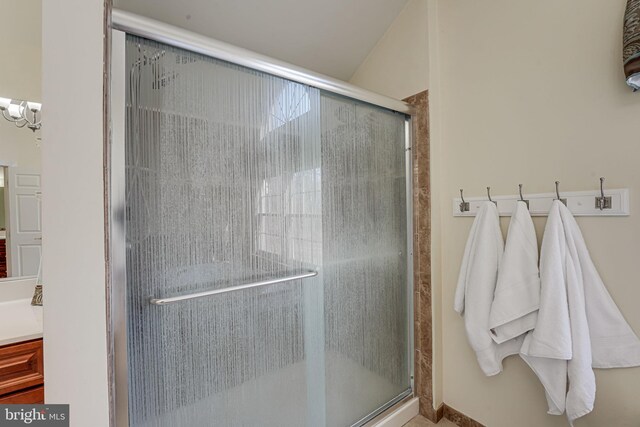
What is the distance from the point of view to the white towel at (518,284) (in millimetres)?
1208

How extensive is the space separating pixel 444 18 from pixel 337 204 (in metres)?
1.27

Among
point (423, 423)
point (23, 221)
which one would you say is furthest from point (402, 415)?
point (23, 221)

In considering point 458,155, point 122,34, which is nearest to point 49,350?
point 122,34

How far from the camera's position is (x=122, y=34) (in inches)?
33.8

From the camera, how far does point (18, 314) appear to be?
129 centimetres

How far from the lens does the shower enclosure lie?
2.93 feet

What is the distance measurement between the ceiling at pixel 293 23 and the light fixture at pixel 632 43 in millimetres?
1078

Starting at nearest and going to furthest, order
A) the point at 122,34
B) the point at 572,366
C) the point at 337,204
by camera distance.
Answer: the point at 122,34 → the point at 572,366 → the point at 337,204

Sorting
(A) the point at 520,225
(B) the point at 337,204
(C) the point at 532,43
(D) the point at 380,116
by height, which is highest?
(C) the point at 532,43

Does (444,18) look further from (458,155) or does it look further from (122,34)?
(122,34)

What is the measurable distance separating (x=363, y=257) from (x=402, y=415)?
954 millimetres

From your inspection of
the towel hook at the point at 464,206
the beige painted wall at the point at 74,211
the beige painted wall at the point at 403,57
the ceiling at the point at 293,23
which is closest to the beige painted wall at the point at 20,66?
the ceiling at the point at 293,23

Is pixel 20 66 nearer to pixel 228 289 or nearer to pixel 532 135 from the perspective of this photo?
pixel 228 289

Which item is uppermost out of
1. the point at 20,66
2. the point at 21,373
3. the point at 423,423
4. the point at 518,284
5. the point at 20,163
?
the point at 20,66
